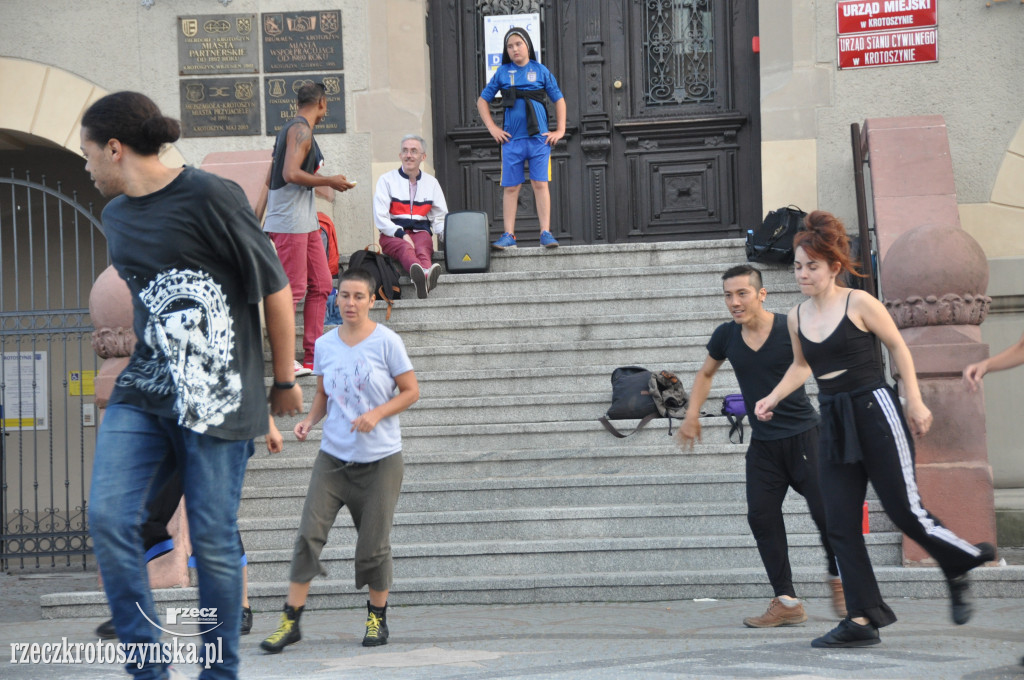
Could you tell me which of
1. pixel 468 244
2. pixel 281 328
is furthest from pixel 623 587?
pixel 468 244

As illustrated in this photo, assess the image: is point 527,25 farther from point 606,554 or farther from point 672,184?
point 606,554

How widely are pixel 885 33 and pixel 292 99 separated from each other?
17.7 feet

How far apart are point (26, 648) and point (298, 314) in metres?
4.05

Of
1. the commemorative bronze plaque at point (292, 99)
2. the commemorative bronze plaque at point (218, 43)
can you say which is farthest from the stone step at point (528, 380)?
the commemorative bronze plaque at point (218, 43)

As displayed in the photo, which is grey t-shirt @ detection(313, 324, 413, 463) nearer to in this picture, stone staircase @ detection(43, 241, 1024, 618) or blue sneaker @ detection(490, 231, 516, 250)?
stone staircase @ detection(43, 241, 1024, 618)

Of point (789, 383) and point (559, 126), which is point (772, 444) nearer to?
point (789, 383)

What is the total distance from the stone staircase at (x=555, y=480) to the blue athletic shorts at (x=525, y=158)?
3.90ft

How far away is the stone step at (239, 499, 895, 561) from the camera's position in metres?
7.19

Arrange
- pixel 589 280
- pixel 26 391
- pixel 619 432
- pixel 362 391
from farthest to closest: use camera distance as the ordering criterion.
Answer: pixel 26 391, pixel 589 280, pixel 619 432, pixel 362 391

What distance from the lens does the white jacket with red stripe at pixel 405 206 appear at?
10055mm

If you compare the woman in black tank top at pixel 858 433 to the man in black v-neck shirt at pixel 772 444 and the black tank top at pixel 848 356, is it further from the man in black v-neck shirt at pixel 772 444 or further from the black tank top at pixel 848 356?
the man in black v-neck shirt at pixel 772 444

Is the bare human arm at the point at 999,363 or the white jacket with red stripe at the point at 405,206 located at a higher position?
the white jacket with red stripe at the point at 405,206

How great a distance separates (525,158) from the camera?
10.6 m
